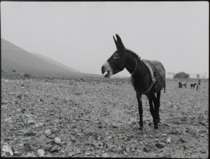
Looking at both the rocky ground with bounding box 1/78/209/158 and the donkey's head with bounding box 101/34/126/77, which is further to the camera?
the donkey's head with bounding box 101/34/126/77

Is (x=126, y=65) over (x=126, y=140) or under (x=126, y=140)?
over

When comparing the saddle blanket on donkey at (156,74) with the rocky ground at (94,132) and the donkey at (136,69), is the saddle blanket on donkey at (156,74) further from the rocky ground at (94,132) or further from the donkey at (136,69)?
the rocky ground at (94,132)

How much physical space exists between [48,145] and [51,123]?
1.97 m

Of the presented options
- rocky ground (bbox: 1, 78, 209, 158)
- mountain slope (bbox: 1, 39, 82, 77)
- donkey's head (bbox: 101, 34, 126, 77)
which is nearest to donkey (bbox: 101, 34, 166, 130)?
donkey's head (bbox: 101, 34, 126, 77)

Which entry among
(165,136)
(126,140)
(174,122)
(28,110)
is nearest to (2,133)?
(28,110)

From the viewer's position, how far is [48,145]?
6.02m

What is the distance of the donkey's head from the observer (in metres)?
6.57

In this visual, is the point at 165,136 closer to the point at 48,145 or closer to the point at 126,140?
the point at 126,140

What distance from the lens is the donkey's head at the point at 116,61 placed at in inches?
259

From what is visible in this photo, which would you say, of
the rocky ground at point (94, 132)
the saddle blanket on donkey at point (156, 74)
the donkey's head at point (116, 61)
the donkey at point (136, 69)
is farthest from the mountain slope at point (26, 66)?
the donkey's head at point (116, 61)

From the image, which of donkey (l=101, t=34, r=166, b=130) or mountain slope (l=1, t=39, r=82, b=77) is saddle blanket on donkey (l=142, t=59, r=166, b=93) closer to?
donkey (l=101, t=34, r=166, b=130)

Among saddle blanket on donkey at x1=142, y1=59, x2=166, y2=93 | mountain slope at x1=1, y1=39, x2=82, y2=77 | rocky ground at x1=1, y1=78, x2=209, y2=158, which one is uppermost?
mountain slope at x1=1, y1=39, x2=82, y2=77

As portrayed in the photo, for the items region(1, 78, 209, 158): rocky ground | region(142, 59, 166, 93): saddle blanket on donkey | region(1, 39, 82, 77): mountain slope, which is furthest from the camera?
region(1, 39, 82, 77): mountain slope

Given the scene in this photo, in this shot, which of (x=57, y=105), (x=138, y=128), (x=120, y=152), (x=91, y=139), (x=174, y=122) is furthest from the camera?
(x=57, y=105)
